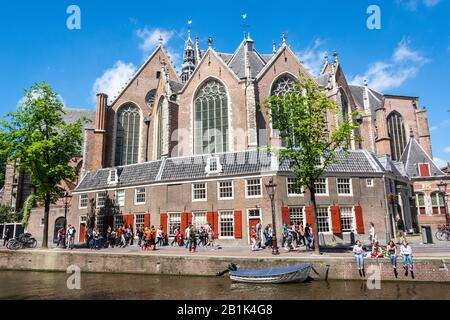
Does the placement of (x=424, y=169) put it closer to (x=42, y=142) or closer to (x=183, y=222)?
(x=183, y=222)

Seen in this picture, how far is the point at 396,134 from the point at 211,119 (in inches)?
1060

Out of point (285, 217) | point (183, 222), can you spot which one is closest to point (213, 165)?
point (183, 222)

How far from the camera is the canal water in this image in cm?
1166

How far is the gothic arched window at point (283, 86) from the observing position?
31.6m

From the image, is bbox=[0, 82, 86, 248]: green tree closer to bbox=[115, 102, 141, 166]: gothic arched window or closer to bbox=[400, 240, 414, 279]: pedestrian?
bbox=[115, 102, 141, 166]: gothic arched window

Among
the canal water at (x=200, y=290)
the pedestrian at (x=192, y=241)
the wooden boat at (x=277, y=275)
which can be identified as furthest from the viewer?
the pedestrian at (x=192, y=241)

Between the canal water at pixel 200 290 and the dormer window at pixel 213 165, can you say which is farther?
the dormer window at pixel 213 165

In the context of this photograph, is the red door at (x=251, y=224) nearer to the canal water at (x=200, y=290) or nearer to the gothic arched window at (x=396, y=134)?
the canal water at (x=200, y=290)

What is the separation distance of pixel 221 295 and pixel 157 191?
49.3 ft

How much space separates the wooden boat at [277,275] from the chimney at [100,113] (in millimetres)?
27738

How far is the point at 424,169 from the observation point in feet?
115

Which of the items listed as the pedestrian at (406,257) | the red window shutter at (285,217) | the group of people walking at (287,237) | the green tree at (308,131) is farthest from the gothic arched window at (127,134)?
the pedestrian at (406,257)

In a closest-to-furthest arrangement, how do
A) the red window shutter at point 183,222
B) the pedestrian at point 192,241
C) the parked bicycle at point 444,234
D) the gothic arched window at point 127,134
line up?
1. the pedestrian at point 192,241
2. the parked bicycle at point 444,234
3. the red window shutter at point 183,222
4. the gothic arched window at point 127,134
